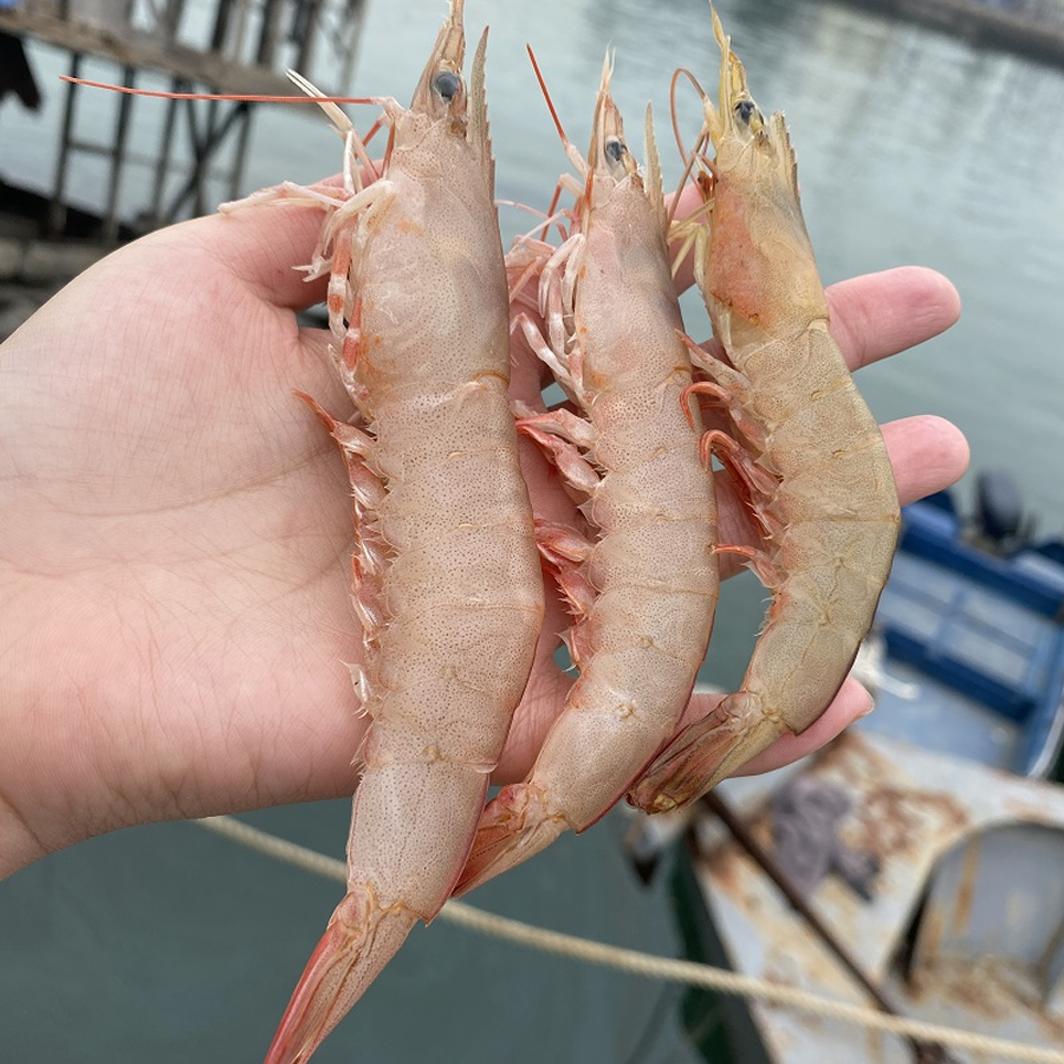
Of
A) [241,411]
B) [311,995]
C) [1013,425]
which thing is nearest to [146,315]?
[241,411]

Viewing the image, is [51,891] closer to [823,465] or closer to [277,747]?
[277,747]

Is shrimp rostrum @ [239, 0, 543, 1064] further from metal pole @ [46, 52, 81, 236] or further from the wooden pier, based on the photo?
the wooden pier

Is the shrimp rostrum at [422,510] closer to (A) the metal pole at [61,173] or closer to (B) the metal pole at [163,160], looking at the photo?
(A) the metal pole at [61,173]

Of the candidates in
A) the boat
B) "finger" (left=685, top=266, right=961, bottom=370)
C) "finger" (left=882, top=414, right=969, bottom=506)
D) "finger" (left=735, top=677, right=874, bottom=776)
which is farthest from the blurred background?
"finger" (left=685, top=266, right=961, bottom=370)

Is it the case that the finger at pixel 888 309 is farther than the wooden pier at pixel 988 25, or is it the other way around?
the wooden pier at pixel 988 25

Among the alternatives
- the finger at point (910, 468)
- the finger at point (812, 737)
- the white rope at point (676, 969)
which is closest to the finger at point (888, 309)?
the finger at point (910, 468)
